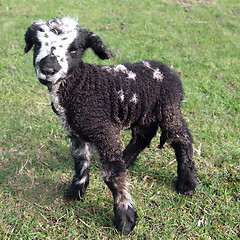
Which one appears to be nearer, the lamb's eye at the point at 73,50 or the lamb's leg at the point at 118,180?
the lamb's eye at the point at 73,50

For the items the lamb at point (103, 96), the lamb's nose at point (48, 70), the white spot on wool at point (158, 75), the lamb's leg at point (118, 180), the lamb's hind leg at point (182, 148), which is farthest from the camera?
the lamb's hind leg at point (182, 148)

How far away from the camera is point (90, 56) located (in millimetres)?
7238

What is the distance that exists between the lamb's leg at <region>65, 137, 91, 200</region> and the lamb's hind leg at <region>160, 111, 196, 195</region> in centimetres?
114

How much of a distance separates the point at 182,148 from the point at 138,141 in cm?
79

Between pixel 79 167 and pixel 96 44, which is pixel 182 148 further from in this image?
pixel 96 44

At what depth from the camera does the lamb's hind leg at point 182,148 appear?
352 centimetres

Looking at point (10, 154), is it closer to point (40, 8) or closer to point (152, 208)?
point (152, 208)

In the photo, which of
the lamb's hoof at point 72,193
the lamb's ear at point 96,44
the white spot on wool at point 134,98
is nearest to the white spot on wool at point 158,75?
the white spot on wool at point 134,98

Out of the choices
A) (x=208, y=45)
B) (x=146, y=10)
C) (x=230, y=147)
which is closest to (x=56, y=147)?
(x=230, y=147)

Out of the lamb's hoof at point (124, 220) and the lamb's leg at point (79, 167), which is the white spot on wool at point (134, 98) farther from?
the lamb's hoof at point (124, 220)

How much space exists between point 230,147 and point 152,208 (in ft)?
6.42

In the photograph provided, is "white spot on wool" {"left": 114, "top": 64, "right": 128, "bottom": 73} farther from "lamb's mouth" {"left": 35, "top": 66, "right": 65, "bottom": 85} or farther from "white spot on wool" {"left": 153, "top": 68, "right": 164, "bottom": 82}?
"lamb's mouth" {"left": 35, "top": 66, "right": 65, "bottom": 85}

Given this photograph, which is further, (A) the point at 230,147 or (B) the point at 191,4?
(B) the point at 191,4

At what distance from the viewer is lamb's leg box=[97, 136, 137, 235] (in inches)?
119
